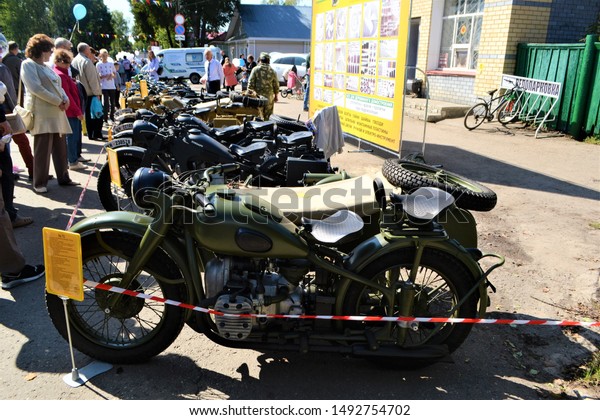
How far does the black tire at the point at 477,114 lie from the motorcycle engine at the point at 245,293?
1010 cm

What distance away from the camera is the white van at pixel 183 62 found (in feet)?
97.5

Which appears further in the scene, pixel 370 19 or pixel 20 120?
pixel 370 19

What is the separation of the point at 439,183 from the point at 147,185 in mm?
2300

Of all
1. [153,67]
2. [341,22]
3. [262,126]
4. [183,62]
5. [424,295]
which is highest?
[341,22]

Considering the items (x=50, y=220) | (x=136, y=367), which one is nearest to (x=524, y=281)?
(x=136, y=367)

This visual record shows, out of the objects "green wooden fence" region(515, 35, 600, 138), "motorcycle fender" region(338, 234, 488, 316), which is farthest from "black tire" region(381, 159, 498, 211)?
"green wooden fence" region(515, 35, 600, 138)

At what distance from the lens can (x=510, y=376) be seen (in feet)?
9.59

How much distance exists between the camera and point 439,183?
12.4ft

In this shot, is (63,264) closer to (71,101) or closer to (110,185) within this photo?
(110,185)

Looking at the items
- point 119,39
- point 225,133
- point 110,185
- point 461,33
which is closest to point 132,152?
point 110,185

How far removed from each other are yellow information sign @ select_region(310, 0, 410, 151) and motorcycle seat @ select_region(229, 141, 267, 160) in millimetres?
3224

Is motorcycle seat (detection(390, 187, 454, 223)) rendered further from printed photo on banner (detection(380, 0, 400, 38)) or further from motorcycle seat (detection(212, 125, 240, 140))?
printed photo on banner (detection(380, 0, 400, 38))

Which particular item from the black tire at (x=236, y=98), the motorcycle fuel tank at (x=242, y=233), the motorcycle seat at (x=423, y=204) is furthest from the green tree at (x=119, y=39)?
the motorcycle seat at (x=423, y=204)

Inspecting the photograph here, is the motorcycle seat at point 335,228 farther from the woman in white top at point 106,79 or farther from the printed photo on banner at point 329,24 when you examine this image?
the woman in white top at point 106,79
